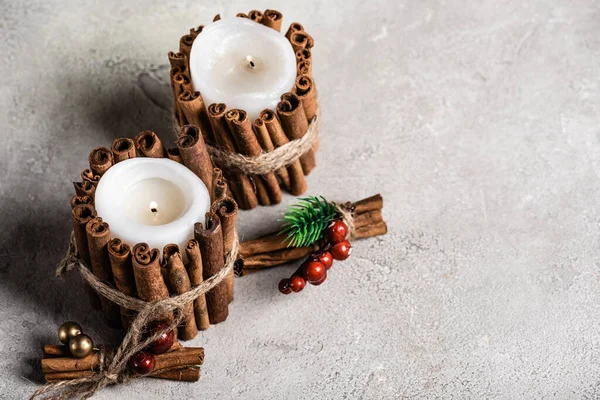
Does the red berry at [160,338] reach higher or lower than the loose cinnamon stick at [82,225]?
lower

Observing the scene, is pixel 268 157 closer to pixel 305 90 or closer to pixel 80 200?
pixel 305 90

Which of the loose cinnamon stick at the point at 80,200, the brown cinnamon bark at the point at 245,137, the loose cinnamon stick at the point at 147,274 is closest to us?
the loose cinnamon stick at the point at 147,274

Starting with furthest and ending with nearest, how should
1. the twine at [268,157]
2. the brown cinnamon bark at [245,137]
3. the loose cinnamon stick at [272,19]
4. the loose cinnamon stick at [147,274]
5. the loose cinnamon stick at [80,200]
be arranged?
the loose cinnamon stick at [272,19], the twine at [268,157], the brown cinnamon bark at [245,137], the loose cinnamon stick at [80,200], the loose cinnamon stick at [147,274]

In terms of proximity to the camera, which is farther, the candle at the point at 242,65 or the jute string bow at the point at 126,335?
the candle at the point at 242,65

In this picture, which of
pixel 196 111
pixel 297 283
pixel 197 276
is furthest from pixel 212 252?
pixel 196 111

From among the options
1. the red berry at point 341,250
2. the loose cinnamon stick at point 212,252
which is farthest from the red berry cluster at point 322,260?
the loose cinnamon stick at point 212,252

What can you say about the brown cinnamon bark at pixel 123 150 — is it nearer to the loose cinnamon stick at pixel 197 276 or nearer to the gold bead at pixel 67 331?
the loose cinnamon stick at pixel 197 276
